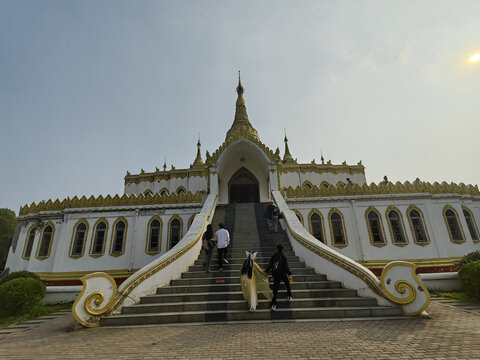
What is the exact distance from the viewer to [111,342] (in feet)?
16.9

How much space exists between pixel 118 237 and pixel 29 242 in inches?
230

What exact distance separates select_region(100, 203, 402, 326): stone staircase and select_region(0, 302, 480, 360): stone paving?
14.9 inches

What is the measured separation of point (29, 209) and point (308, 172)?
2410 cm

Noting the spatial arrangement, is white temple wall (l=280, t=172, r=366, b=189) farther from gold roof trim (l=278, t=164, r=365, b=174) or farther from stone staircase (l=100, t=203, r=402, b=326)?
stone staircase (l=100, t=203, r=402, b=326)

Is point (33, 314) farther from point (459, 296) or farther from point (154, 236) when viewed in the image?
point (459, 296)

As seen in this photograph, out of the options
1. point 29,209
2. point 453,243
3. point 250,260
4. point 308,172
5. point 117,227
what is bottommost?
point 250,260

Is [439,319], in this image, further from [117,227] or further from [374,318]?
[117,227]

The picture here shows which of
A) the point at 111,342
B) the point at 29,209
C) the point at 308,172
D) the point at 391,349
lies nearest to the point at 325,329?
the point at 391,349

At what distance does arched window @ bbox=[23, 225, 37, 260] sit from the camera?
631 inches

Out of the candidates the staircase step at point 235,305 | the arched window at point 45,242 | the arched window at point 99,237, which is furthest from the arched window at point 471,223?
the arched window at point 45,242

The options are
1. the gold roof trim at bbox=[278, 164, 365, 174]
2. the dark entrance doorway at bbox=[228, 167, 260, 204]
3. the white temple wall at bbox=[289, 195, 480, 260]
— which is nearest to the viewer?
the white temple wall at bbox=[289, 195, 480, 260]

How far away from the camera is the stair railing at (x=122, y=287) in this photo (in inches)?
253

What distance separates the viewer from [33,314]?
873 centimetres

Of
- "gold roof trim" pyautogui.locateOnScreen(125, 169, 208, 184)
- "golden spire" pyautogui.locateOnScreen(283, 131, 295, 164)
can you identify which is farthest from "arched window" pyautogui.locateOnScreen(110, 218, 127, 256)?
"golden spire" pyautogui.locateOnScreen(283, 131, 295, 164)
